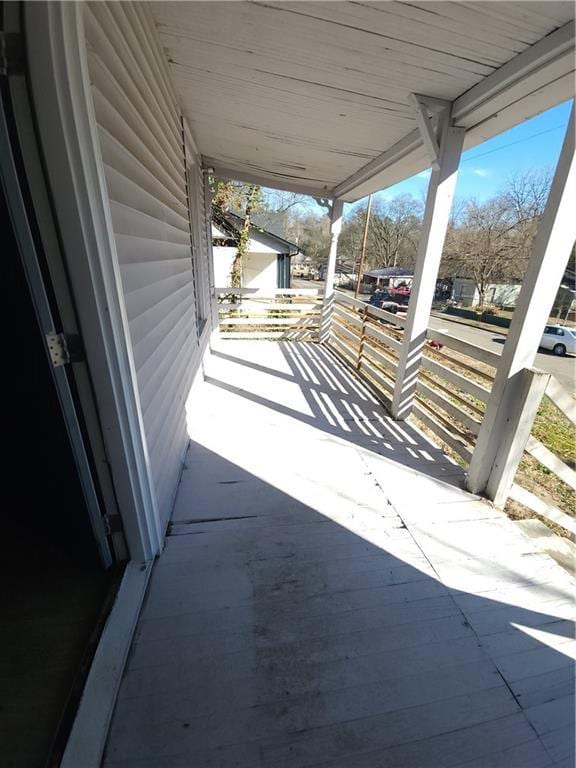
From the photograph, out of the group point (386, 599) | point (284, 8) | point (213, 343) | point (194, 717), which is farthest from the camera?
point (213, 343)

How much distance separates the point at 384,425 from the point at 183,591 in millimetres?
2109

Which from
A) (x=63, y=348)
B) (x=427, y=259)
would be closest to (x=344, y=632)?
(x=63, y=348)

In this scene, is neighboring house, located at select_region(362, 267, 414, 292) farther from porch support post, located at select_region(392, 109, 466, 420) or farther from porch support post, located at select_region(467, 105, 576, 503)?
porch support post, located at select_region(467, 105, 576, 503)

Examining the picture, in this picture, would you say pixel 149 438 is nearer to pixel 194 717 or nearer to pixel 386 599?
pixel 194 717

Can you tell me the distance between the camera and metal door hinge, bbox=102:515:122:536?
1.28 metres

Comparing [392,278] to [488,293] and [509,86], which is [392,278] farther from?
[509,86]

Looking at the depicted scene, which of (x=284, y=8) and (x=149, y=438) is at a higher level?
(x=284, y=8)

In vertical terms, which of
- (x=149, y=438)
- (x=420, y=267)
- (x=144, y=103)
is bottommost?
(x=149, y=438)

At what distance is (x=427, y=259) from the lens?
7.91ft

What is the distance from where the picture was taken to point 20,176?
0.83 meters

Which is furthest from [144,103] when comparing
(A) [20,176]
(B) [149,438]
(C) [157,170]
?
(B) [149,438]

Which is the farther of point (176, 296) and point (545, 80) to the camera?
point (176, 296)

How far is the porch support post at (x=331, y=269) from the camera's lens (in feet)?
15.3

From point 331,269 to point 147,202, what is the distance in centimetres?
411
